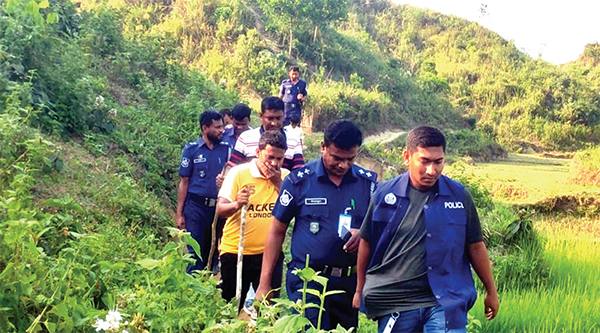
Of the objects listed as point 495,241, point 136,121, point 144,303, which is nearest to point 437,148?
point 144,303

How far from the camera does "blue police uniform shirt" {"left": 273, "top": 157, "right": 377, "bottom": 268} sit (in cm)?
330

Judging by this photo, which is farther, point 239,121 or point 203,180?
point 239,121

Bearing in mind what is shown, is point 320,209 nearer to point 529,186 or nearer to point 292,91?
point 292,91

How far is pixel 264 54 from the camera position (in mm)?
20281

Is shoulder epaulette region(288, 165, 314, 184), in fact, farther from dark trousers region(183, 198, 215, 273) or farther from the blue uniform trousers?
the blue uniform trousers

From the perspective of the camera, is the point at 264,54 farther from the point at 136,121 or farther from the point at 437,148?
the point at 437,148

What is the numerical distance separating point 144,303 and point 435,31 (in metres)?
44.2

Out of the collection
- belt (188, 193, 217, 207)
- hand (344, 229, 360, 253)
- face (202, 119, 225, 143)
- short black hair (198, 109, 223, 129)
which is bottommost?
belt (188, 193, 217, 207)

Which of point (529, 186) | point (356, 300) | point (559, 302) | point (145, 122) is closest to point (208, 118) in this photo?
point (356, 300)

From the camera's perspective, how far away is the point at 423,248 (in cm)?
282

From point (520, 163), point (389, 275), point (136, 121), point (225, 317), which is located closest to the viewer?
point (225, 317)

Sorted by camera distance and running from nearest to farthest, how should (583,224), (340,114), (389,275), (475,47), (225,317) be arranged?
(225,317) → (389,275) → (583,224) → (340,114) → (475,47)

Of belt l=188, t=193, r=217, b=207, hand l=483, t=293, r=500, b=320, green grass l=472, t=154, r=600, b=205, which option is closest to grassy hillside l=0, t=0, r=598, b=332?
belt l=188, t=193, r=217, b=207

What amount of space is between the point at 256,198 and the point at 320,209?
68 cm
